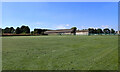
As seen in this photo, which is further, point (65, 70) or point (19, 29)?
point (19, 29)

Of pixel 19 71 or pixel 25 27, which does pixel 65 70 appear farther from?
pixel 25 27

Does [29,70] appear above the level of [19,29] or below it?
below

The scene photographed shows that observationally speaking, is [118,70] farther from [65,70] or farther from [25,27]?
[25,27]

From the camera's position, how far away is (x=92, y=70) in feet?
8.25

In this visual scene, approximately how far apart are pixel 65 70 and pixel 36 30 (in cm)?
7197

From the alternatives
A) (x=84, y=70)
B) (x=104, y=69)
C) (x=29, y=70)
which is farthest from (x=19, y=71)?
(x=104, y=69)

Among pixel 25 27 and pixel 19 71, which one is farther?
pixel 25 27

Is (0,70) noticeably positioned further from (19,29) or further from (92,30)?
(92,30)

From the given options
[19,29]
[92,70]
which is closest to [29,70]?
[92,70]

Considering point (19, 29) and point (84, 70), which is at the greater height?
point (19, 29)

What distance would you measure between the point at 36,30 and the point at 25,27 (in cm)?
810

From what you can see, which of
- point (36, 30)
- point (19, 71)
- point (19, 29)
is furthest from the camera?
point (36, 30)

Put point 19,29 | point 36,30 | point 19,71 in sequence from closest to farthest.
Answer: point 19,71
point 19,29
point 36,30

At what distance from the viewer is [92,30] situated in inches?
2874
